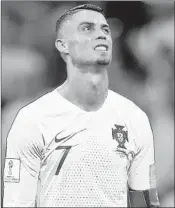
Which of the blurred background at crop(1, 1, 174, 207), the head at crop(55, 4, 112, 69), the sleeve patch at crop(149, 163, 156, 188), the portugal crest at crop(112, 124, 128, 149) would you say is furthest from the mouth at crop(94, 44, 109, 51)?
the sleeve patch at crop(149, 163, 156, 188)

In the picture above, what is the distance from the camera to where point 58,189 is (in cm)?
111

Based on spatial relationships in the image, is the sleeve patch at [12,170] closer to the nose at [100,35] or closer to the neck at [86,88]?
the neck at [86,88]

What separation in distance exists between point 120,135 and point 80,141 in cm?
12

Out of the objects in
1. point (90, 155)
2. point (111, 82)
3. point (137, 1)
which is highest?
point (137, 1)

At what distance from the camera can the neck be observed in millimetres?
1151

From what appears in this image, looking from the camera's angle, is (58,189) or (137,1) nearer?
(58,189)

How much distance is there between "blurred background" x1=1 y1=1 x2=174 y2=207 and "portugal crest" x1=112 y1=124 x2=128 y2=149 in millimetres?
134

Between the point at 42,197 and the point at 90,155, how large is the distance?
6.8 inches

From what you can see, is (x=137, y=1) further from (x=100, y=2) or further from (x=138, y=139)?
(x=138, y=139)

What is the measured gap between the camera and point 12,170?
1121mm

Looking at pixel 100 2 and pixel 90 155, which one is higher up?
pixel 100 2

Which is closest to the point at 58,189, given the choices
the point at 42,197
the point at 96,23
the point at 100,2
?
the point at 42,197

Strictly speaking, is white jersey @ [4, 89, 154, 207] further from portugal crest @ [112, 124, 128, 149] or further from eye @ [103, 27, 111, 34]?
eye @ [103, 27, 111, 34]

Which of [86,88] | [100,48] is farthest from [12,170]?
[100,48]
